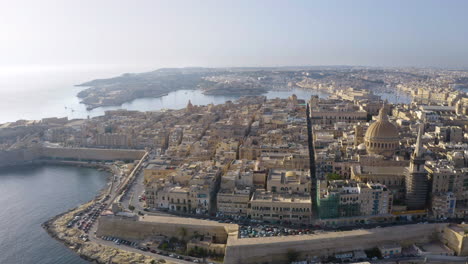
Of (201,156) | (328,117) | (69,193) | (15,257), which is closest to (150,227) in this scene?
(15,257)

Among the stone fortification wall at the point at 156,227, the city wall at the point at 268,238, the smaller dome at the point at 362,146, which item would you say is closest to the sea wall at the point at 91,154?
the stone fortification wall at the point at 156,227

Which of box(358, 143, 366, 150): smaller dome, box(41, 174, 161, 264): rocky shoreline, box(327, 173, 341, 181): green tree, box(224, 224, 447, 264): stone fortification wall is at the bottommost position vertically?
box(41, 174, 161, 264): rocky shoreline

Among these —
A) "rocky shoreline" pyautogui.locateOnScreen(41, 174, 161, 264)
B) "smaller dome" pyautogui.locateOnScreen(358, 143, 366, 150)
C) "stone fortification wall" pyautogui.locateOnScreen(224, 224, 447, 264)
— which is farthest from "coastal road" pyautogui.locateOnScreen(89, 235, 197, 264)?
"smaller dome" pyautogui.locateOnScreen(358, 143, 366, 150)

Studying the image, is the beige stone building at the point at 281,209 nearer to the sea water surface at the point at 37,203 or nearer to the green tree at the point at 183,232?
the green tree at the point at 183,232

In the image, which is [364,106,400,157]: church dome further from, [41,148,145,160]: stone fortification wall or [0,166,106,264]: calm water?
[41,148,145,160]: stone fortification wall

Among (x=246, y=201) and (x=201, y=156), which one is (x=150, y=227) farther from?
(x=201, y=156)

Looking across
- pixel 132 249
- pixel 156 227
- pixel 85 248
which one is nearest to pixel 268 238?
pixel 156 227
